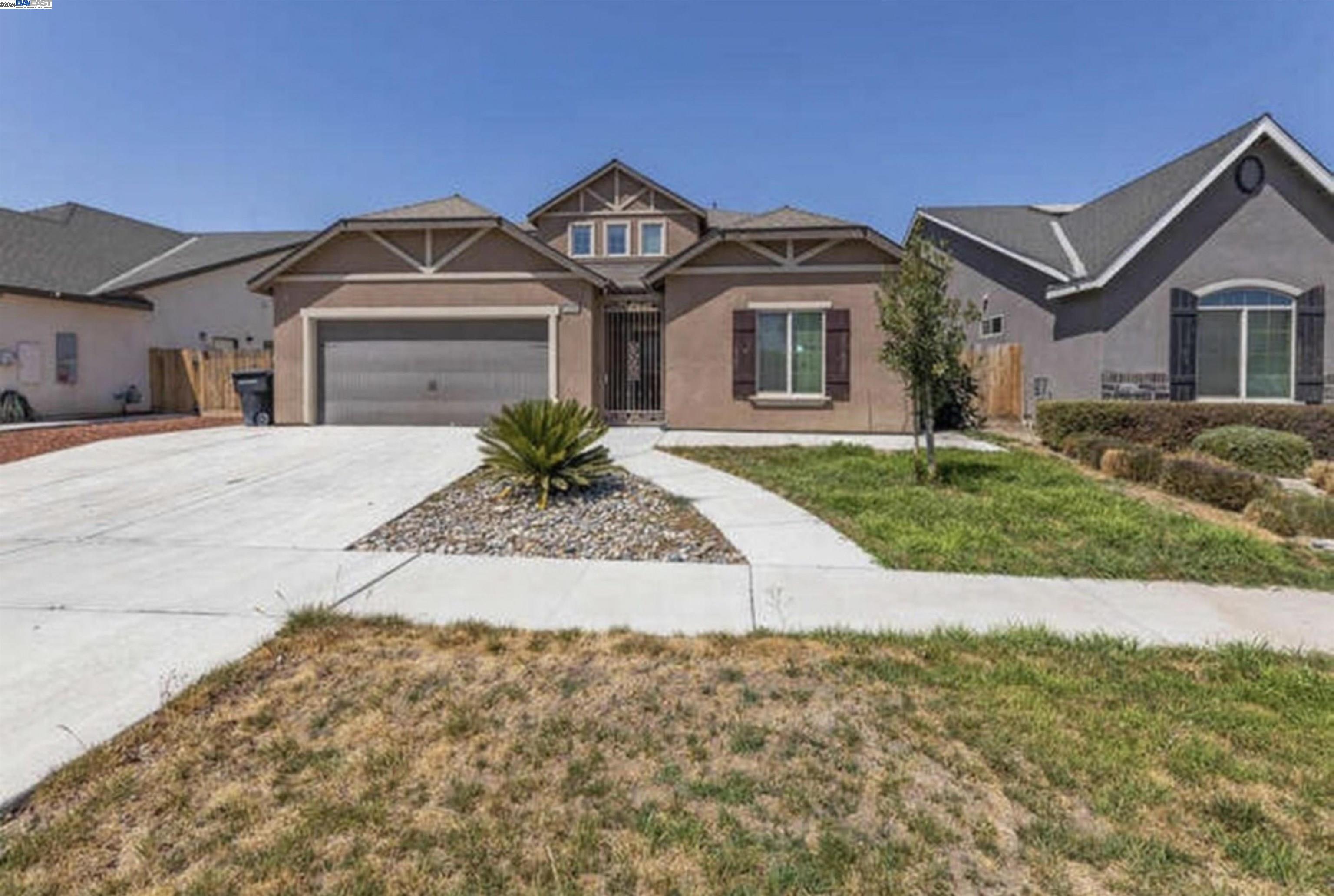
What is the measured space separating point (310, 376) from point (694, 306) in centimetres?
855

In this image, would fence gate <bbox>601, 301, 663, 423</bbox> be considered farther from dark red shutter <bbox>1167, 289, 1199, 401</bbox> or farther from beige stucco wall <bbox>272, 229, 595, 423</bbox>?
dark red shutter <bbox>1167, 289, 1199, 401</bbox>

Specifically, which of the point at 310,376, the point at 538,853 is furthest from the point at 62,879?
the point at 310,376

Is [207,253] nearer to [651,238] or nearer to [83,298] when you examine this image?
[83,298]

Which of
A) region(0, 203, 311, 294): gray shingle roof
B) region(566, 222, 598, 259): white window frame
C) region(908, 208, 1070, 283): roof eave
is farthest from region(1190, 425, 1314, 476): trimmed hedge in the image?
region(0, 203, 311, 294): gray shingle roof

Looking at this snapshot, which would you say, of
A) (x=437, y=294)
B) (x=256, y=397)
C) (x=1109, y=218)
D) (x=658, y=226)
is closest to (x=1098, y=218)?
(x=1109, y=218)

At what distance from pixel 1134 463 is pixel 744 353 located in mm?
7234

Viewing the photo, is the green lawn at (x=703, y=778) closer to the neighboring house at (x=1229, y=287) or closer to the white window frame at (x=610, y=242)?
the neighboring house at (x=1229, y=287)

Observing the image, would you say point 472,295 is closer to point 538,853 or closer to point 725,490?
point 725,490

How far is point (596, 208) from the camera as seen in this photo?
2123 cm

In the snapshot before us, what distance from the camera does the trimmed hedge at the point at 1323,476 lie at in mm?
9688

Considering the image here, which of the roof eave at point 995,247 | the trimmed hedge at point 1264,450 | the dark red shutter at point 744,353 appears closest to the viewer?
the trimmed hedge at point 1264,450

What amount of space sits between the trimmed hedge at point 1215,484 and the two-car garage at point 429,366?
36.2ft

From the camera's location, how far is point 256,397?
51.2ft

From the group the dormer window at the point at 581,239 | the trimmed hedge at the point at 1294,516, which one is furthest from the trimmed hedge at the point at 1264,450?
the dormer window at the point at 581,239
